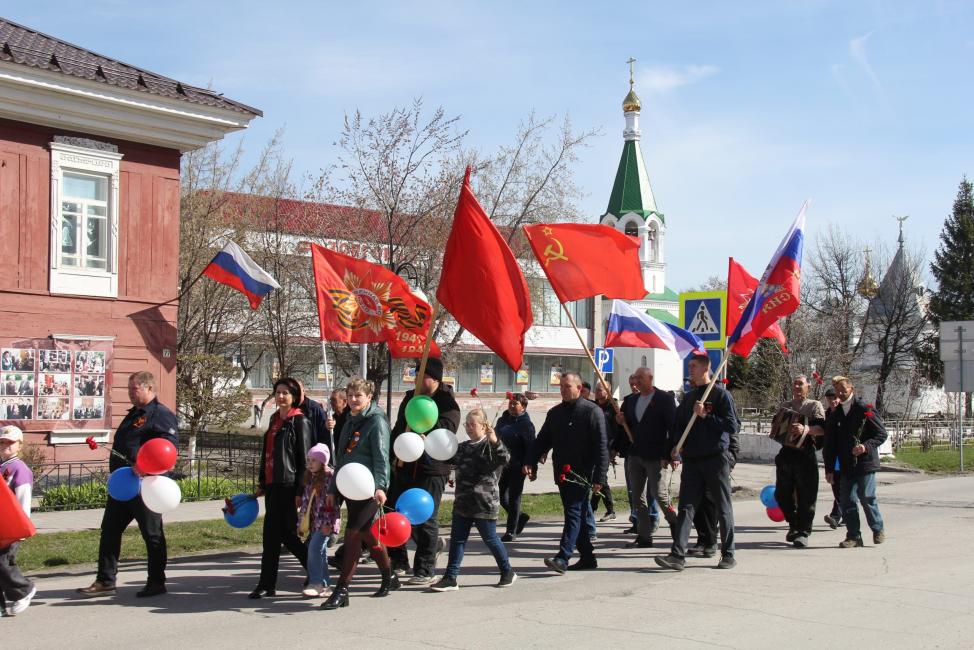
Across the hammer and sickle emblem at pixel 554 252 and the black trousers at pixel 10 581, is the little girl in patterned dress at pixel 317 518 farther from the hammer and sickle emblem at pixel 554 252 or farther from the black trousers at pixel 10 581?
the hammer and sickle emblem at pixel 554 252

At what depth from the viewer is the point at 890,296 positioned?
52.4m

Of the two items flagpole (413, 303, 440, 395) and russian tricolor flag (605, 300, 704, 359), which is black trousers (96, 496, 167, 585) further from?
russian tricolor flag (605, 300, 704, 359)

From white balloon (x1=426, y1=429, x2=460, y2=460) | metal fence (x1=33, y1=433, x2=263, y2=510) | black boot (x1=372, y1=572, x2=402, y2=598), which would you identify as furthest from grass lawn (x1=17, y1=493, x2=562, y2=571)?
white balloon (x1=426, y1=429, x2=460, y2=460)

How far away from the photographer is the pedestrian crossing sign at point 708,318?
1435 centimetres

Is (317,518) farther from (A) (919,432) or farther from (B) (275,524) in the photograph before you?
(A) (919,432)

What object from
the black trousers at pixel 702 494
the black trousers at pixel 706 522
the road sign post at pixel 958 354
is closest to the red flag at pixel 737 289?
the black trousers at pixel 706 522

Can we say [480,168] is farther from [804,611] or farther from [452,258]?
[804,611]

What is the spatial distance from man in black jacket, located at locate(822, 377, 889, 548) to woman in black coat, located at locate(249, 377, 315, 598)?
6099mm

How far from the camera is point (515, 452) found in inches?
480

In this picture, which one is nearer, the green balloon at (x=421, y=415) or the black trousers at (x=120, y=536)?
the black trousers at (x=120, y=536)

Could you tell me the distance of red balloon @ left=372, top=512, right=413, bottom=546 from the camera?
27.4 feet

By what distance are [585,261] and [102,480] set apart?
8965 millimetres

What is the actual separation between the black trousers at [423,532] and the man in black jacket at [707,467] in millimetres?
2145

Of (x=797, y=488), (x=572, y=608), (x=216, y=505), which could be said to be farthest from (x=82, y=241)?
(x=572, y=608)
